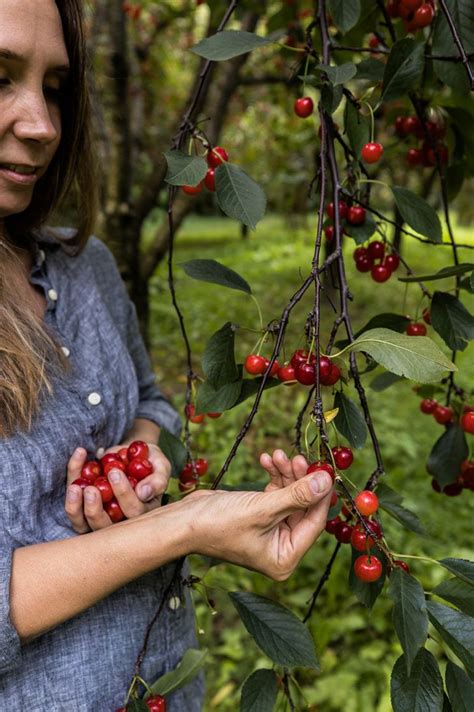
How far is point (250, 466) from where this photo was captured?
10.9ft

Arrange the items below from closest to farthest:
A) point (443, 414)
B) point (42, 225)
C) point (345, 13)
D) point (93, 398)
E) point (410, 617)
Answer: point (410, 617), point (345, 13), point (93, 398), point (443, 414), point (42, 225)

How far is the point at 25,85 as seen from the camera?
948 millimetres

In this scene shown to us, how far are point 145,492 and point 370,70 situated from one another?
0.76 metres

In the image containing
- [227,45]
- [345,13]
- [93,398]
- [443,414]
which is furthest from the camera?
[443,414]

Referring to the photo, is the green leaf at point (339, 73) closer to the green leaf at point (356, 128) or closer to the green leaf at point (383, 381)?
the green leaf at point (356, 128)

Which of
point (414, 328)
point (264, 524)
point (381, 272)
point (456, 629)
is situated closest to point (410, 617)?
point (456, 629)

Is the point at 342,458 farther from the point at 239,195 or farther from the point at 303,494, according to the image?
the point at 239,195

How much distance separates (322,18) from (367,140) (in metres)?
0.20

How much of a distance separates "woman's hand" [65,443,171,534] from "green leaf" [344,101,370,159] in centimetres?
60

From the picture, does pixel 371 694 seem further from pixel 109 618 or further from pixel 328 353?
pixel 328 353

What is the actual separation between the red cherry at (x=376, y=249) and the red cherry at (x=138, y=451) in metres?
0.54

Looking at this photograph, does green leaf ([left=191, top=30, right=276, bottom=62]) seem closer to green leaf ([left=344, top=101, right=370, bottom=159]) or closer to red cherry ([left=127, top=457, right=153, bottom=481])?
green leaf ([left=344, top=101, right=370, bottom=159])

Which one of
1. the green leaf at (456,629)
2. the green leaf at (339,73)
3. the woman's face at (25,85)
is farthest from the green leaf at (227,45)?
the green leaf at (456,629)

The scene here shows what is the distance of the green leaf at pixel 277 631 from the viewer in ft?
2.63
